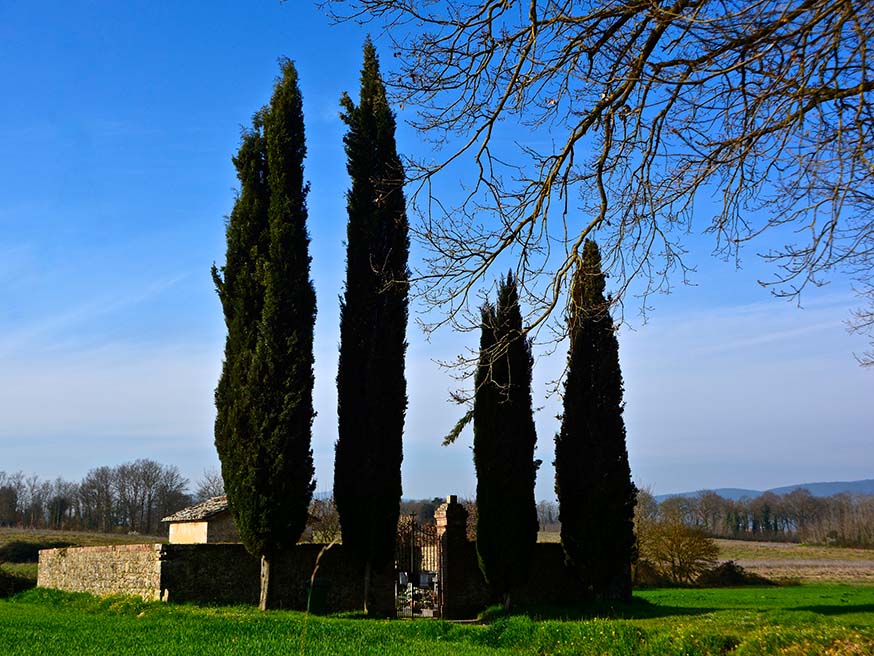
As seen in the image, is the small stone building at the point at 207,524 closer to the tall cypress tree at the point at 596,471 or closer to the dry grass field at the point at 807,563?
the tall cypress tree at the point at 596,471

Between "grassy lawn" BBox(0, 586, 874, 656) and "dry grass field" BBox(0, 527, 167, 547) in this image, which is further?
"dry grass field" BBox(0, 527, 167, 547)

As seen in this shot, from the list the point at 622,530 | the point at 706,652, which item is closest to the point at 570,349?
the point at 622,530

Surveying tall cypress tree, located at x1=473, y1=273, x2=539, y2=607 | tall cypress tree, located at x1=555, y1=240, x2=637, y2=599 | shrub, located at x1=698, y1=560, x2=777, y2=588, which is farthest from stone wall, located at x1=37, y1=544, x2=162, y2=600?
shrub, located at x1=698, y1=560, x2=777, y2=588

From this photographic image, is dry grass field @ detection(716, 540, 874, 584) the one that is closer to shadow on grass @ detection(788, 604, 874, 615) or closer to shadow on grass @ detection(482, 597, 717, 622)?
shadow on grass @ detection(788, 604, 874, 615)

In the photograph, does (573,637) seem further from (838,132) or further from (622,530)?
(838,132)

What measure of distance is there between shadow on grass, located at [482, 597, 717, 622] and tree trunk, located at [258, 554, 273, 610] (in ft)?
14.8

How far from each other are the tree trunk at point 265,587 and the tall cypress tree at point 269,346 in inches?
0.8

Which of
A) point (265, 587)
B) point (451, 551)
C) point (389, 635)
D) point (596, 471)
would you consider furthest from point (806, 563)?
point (389, 635)

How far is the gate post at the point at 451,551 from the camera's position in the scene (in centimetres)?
1788

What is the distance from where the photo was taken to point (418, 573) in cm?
1902

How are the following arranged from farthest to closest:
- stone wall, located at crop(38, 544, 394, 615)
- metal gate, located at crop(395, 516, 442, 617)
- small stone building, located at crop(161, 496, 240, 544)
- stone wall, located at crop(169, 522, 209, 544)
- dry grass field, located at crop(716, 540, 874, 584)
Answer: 1. dry grass field, located at crop(716, 540, 874, 584)
2. stone wall, located at crop(169, 522, 209, 544)
3. small stone building, located at crop(161, 496, 240, 544)
4. metal gate, located at crop(395, 516, 442, 617)
5. stone wall, located at crop(38, 544, 394, 615)

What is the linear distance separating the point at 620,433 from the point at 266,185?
385 inches

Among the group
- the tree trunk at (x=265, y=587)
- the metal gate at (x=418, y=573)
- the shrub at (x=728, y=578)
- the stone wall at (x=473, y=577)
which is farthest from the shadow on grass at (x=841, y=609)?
the shrub at (x=728, y=578)

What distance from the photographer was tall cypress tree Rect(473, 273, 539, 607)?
57.7 ft
